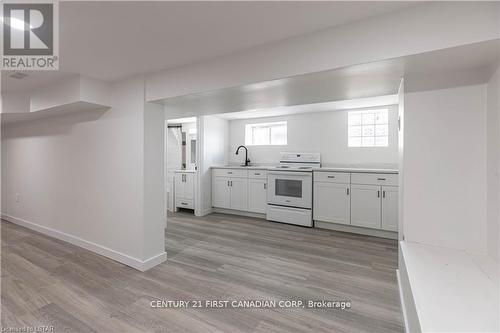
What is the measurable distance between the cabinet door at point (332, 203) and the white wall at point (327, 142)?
79cm

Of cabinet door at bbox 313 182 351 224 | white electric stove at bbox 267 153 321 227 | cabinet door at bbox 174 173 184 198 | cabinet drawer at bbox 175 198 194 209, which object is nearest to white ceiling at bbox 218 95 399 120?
white electric stove at bbox 267 153 321 227

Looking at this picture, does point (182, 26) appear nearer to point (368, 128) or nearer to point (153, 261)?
point (153, 261)

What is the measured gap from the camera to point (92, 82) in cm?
256

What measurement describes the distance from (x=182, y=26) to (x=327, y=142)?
3645 mm

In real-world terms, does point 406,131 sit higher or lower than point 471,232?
higher

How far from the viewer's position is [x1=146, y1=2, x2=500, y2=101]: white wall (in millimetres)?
1217

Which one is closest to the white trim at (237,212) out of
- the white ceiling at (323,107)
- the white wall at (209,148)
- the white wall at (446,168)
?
the white wall at (209,148)

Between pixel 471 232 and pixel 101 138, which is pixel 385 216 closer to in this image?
pixel 471 232

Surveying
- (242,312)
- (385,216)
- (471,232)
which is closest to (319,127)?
(385,216)

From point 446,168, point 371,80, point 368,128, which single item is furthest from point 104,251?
point 368,128

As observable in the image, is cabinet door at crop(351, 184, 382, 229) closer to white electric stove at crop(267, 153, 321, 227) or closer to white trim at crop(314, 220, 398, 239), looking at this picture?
white trim at crop(314, 220, 398, 239)

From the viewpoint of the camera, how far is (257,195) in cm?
468

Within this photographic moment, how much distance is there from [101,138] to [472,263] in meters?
3.68

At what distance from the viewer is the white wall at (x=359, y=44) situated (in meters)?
1.22
